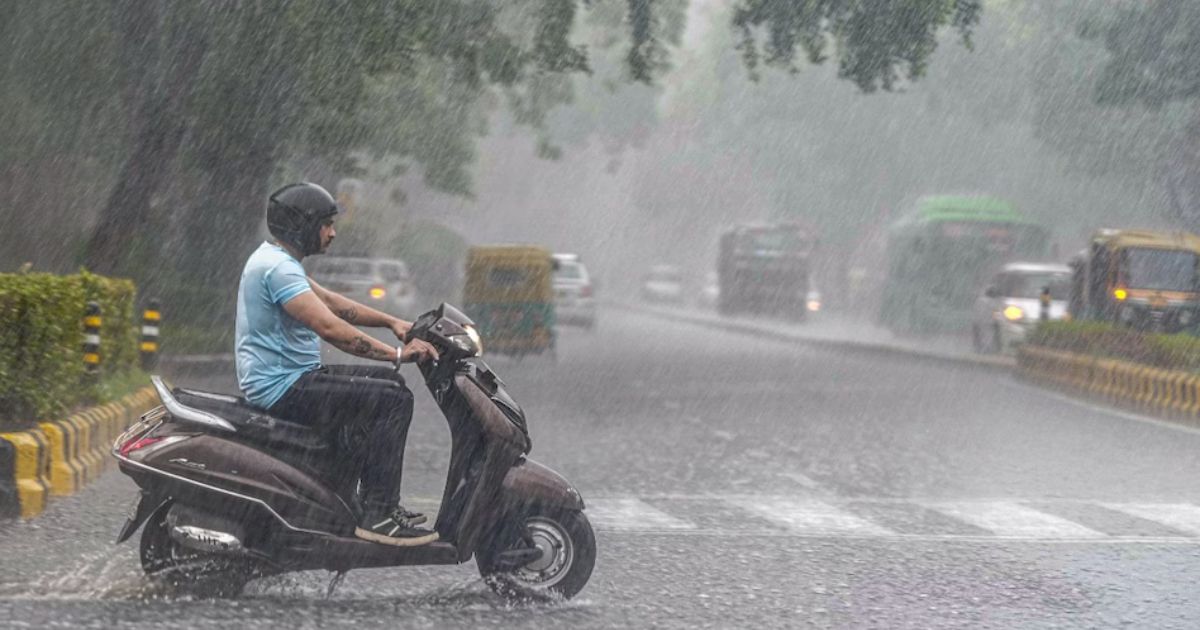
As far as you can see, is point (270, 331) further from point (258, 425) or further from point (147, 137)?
point (147, 137)

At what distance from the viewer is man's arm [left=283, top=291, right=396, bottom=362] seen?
6895mm

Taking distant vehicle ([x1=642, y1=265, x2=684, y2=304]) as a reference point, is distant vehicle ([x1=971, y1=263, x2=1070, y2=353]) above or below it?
above

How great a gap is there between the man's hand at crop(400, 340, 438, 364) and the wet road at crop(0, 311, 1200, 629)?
1.03 metres

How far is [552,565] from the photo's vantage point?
723 cm

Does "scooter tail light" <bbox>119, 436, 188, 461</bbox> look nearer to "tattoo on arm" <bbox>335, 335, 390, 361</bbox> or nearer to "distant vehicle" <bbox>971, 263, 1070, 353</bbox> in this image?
"tattoo on arm" <bbox>335, 335, 390, 361</bbox>

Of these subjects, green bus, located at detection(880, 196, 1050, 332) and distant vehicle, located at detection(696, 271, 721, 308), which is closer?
green bus, located at detection(880, 196, 1050, 332)

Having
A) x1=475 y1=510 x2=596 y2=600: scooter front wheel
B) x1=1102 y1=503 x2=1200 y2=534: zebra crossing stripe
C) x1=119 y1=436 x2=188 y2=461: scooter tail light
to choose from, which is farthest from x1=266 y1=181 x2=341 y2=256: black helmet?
x1=1102 y1=503 x2=1200 y2=534: zebra crossing stripe

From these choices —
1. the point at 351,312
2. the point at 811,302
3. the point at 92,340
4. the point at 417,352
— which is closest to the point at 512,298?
the point at 92,340

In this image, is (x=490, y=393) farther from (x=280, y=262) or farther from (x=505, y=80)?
(x=505, y=80)

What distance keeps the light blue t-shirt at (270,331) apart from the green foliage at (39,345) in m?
3.79

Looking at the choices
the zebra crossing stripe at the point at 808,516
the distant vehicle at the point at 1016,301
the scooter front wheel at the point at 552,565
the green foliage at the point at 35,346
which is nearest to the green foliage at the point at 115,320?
the green foliage at the point at 35,346

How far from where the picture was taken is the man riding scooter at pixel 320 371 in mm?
6961

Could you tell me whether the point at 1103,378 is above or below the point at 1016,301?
below

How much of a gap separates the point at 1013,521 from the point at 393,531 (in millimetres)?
4689
